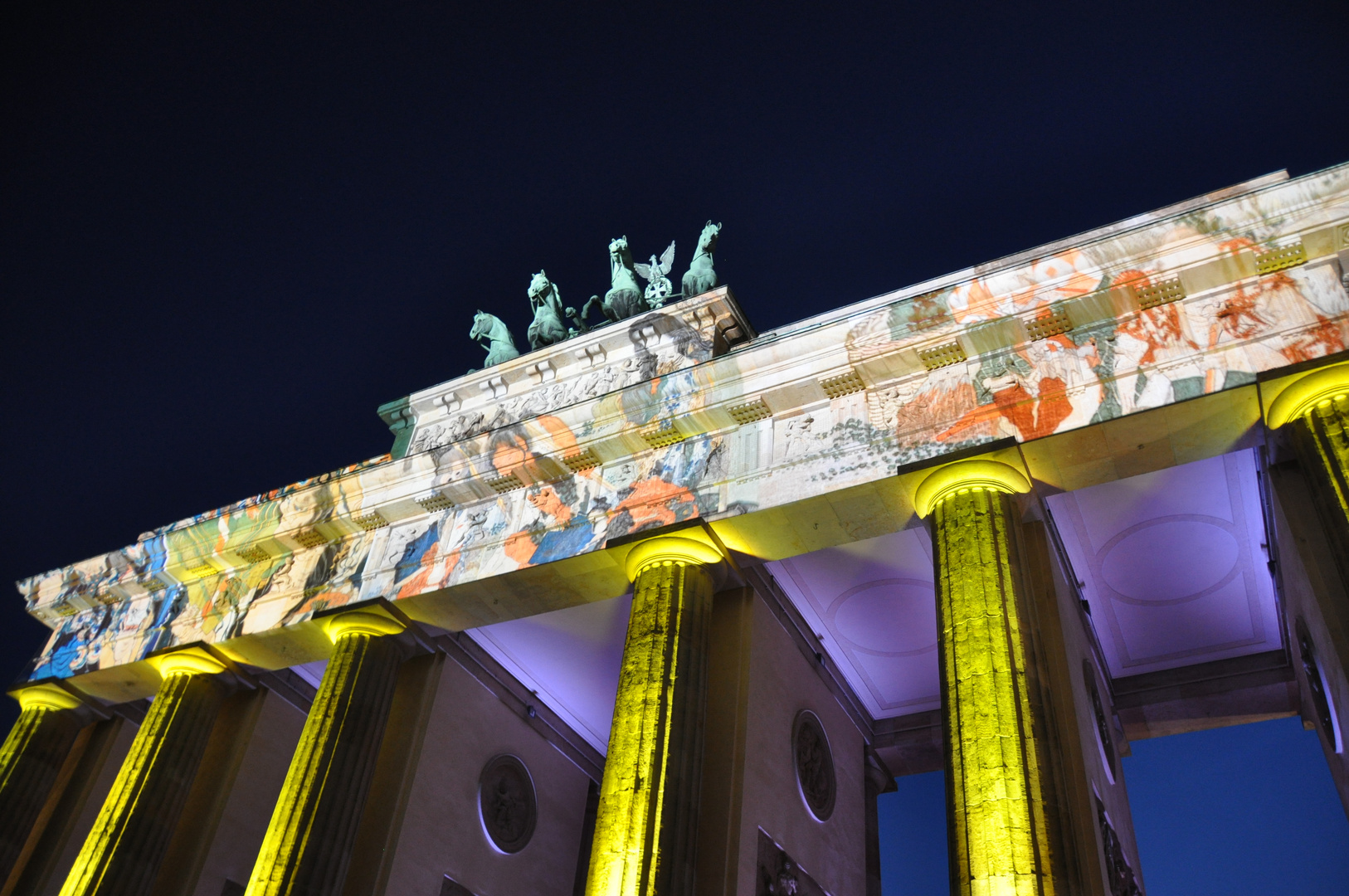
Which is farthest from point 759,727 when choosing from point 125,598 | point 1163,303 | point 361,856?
point 125,598

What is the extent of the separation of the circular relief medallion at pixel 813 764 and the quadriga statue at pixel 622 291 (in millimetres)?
7018

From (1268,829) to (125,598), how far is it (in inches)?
900

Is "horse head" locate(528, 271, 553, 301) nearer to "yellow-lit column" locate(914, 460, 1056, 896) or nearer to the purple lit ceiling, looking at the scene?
the purple lit ceiling

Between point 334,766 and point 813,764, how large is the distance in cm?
645

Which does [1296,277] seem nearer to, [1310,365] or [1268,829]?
[1310,365]

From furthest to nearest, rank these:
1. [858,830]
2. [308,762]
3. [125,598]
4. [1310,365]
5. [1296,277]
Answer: [125,598], [858,830], [308,762], [1296,277], [1310,365]

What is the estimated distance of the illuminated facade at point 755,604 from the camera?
9.29 m

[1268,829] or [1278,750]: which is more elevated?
[1278,750]

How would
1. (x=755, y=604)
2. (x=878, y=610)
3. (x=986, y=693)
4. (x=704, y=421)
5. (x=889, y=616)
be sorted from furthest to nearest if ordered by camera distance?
1. (x=889, y=616)
2. (x=878, y=610)
3. (x=755, y=604)
4. (x=704, y=421)
5. (x=986, y=693)

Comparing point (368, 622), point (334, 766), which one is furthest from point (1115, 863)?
point (368, 622)

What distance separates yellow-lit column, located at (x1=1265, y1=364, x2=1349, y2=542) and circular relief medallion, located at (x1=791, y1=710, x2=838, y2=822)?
23.2ft

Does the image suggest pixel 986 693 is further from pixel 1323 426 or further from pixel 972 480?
pixel 1323 426

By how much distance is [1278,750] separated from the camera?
20734mm

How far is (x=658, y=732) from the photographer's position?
31.8ft
